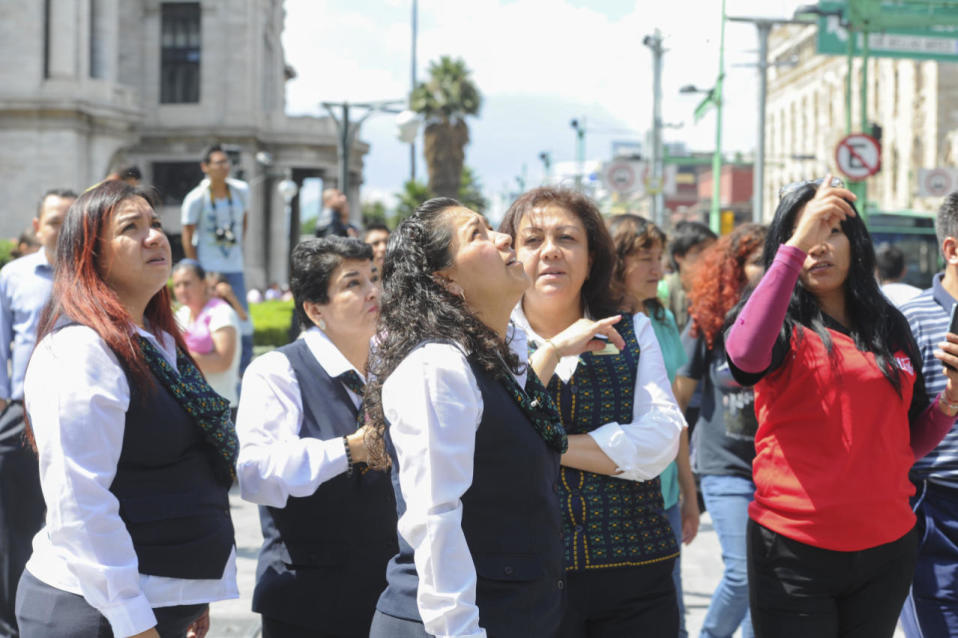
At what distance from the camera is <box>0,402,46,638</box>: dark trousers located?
4789mm

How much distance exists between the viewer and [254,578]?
6809mm

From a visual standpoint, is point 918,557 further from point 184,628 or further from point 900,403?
point 184,628

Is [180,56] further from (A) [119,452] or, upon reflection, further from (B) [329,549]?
(A) [119,452]

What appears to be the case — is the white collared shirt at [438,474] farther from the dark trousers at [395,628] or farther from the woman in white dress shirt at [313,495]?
the woman in white dress shirt at [313,495]

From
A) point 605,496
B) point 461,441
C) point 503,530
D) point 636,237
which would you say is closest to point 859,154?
point 636,237

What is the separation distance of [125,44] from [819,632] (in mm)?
52796

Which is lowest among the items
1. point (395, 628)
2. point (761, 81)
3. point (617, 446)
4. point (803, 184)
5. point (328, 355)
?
point (395, 628)

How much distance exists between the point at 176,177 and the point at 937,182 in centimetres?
3314

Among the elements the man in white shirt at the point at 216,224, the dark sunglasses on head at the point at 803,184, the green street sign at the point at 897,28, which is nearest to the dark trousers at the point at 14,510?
the dark sunglasses on head at the point at 803,184

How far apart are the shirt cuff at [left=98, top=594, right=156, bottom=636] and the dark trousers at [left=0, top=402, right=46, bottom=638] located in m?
2.26

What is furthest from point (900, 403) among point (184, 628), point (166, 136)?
point (166, 136)

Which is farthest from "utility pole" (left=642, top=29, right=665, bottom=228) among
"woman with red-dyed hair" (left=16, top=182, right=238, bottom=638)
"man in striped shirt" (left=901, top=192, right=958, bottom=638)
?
"woman with red-dyed hair" (left=16, top=182, right=238, bottom=638)

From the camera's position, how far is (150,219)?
3.26 metres

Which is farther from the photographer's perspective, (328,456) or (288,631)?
(288,631)
